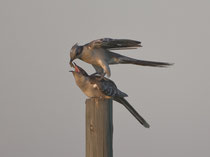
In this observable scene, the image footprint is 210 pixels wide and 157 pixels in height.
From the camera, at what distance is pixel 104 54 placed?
4.10m

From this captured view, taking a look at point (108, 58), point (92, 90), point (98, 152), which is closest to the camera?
point (98, 152)

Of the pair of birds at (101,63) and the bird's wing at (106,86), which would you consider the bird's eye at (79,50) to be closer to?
the pair of birds at (101,63)

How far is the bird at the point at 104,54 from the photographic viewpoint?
13.0 feet

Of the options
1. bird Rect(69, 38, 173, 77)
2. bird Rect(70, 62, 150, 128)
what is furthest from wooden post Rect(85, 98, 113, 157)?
bird Rect(69, 38, 173, 77)

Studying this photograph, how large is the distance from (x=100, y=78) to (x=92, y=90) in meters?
0.23

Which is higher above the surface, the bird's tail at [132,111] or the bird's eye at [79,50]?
the bird's eye at [79,50]

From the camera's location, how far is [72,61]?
4.04 meters

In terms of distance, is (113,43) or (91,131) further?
(113,43)

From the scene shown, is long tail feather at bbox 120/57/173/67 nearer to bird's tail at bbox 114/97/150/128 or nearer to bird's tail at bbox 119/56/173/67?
bird's tail at bbox 119/56/173/67

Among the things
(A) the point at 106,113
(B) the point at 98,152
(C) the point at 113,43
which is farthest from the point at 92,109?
(C) the point at 113,43

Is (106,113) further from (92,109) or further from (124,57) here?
(124,57)

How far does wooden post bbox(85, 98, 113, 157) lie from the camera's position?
3.21m

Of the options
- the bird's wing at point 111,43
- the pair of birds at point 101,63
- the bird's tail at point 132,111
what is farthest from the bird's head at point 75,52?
the bird's tail at point 132,111

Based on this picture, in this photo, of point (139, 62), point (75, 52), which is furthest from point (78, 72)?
point (139, 62)
